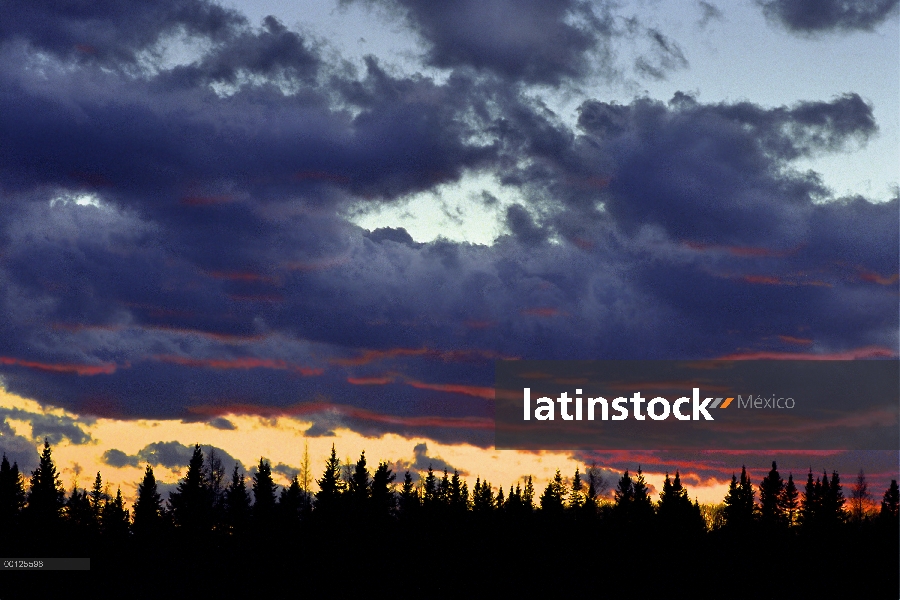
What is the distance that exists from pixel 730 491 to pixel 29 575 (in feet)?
373

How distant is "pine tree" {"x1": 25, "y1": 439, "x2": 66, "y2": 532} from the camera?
497 ft

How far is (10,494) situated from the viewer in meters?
153

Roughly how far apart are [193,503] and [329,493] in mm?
19663

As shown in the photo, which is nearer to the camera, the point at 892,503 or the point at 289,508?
the point at 289,508

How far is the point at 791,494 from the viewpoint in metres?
178

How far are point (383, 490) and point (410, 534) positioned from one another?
10415mm

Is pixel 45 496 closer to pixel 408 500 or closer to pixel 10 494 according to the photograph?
pixel 10 494

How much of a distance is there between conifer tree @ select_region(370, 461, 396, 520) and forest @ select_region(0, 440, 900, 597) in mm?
199

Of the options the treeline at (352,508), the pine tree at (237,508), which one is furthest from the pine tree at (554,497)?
the pine tree at (237,508)

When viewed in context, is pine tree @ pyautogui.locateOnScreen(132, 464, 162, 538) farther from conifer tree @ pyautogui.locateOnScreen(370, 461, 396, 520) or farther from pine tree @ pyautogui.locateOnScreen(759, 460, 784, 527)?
pine tree @ pyautogui.locateOnScreen(759, 460, 784, 527)

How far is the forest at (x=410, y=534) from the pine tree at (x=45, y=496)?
0.19 metres

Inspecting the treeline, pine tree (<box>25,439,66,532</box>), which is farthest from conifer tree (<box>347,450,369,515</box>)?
pine tree (<box>25,439,66,532</box>)

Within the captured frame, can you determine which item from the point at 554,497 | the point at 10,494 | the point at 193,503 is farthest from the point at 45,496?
the point at 554,497

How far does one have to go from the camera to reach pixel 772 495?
178m
